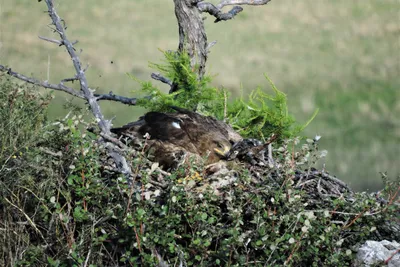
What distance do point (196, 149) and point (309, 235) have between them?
2.93 feet

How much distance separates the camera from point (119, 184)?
333cm

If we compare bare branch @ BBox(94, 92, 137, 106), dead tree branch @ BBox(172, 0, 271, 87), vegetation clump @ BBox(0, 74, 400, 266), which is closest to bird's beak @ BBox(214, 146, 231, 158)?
vegetation clump @ BBox(0, 74, 400, 266)

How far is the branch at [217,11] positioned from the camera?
572 cm

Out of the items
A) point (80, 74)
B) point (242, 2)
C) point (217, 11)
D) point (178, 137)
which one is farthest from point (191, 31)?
point (178, 137)

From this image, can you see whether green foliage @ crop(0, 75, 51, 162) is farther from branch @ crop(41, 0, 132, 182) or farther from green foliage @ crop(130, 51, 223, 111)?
green foliage @ crop(130, 51, 223, 111)

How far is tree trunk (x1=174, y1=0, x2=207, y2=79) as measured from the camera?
18.2 ft

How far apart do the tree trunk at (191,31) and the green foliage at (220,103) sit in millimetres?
199

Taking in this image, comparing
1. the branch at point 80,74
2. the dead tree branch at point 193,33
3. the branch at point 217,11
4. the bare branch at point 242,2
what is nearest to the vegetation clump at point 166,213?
the branch at point 80,74

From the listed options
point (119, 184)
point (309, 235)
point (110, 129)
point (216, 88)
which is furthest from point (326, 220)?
point (216, 88)

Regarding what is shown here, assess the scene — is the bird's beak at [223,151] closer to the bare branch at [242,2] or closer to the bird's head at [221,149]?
the bird's head at [221,149]

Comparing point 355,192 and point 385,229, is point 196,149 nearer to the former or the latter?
point 355,192

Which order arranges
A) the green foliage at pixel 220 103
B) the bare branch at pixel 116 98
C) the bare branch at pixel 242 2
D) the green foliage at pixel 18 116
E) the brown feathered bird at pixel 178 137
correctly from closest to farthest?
the green foliage at pixel 18 116 → the brown feathered bird at pixel 178 137 → the green foliage at pixel 220 103 → the bare branch at pixel 116 98 → the bare branch at pixel 242 2

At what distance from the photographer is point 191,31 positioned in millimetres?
5562

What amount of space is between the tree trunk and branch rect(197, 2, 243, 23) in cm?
11
